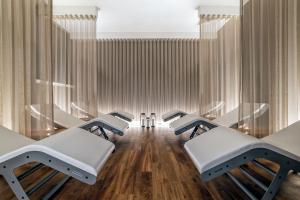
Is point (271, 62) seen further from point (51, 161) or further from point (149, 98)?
point (149, 98)

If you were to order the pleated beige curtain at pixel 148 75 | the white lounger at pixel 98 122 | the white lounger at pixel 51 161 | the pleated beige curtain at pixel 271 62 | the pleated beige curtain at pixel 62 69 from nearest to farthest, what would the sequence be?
1. the white lounger at pixel 51 161
2. the pleated beige curtain at pixel 271 62
3. the white lounger at pixel 98 122
4. the pleated beige curtain at pixel 62 69
5. the pleated beige curtain at pixel 148 75

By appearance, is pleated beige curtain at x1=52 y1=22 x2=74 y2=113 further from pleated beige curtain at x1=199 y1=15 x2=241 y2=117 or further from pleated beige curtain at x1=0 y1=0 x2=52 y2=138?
pleated beige curtain at x1=199 y1=15 x2=241 y2=117

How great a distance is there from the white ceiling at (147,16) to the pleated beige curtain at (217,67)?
0.46 metres

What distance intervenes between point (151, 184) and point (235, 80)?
3.79m

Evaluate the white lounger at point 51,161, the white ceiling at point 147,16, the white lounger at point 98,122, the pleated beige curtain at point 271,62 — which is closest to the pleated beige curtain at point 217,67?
the white ceiling at point 147,16

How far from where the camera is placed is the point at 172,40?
23.7ft

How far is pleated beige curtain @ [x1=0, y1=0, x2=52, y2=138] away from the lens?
2.84m

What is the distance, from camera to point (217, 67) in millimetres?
5277

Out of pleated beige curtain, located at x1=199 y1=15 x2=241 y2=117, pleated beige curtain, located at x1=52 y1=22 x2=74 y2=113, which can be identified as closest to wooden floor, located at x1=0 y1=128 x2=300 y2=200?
pleated beige curtain, located at x1=199 y1=15 x2=241 y2=117

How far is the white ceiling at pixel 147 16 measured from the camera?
15.9 feet

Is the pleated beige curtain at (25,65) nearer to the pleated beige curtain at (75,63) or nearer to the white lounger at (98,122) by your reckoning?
the white lounger at (98,122)

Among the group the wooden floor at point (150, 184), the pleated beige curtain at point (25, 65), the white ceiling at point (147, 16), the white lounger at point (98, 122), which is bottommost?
the wooden floor at point (150, 184)

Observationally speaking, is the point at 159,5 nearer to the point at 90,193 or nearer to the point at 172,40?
the point at 172,40

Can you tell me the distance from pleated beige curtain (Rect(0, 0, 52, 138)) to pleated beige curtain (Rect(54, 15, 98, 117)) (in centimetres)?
198
